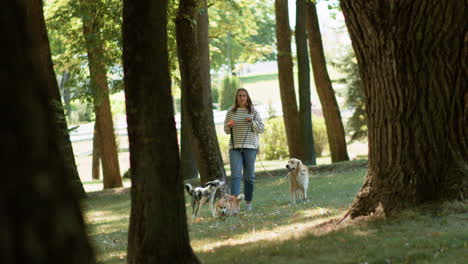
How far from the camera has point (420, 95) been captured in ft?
30.5

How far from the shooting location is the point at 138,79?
288 inches

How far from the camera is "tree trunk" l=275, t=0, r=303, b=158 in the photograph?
27.8 m

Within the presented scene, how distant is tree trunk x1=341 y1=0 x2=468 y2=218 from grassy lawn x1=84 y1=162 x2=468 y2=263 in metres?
0.35

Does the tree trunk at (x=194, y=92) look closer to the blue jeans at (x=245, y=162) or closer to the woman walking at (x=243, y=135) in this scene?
the woman walking at (x=243, y=135)

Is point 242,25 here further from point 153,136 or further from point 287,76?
point 153,136

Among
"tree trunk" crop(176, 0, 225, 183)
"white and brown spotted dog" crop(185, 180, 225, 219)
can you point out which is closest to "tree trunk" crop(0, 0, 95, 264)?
"white and brown spotted dog" crop(185, 180, 225, 219)

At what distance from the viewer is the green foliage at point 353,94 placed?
136 ft

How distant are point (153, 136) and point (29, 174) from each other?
487 centimetres

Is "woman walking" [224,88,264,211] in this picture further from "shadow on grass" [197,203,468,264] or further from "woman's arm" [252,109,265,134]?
"shadow on grass" [197,203,468,264]

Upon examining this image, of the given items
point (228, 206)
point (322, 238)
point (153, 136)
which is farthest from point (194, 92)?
point (153, 136)

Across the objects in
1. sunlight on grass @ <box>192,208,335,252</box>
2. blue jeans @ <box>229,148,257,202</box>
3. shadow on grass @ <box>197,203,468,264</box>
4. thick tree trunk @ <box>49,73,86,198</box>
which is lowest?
sunlight on grass @ <box>192,208,335,252</box>

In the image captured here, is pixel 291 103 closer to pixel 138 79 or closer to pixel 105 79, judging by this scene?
pixel 105 79

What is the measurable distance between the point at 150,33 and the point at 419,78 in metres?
3.65

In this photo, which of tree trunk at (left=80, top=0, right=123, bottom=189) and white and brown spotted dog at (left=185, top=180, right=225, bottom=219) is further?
tree trunk at (left=80, top=0, right=123, bottom=189)
